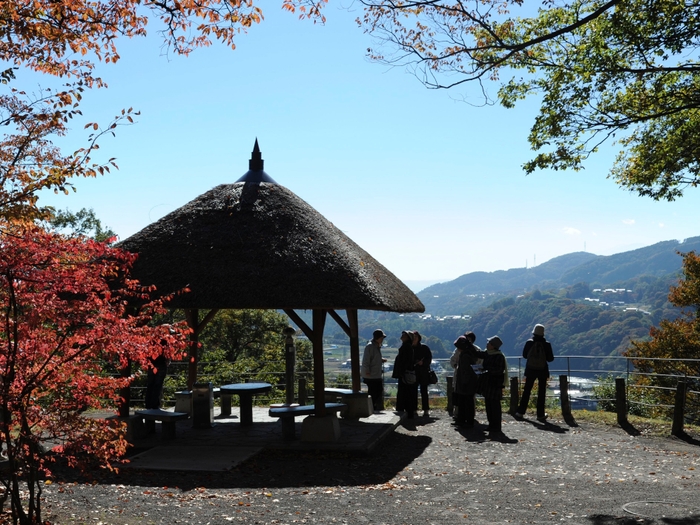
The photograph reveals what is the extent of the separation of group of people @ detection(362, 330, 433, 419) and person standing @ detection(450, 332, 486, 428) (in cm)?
105

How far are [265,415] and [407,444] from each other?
11.4 ft

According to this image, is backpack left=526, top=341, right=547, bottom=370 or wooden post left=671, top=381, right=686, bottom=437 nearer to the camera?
wooden post left=671, top=381, right=686, bottom=437

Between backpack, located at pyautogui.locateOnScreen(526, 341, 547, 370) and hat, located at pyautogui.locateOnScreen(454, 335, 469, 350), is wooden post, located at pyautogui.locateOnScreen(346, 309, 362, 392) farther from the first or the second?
backpack, located at pyautogui.locateOnScreen(526, 341, 547, 370)

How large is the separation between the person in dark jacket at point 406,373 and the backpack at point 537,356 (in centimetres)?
222

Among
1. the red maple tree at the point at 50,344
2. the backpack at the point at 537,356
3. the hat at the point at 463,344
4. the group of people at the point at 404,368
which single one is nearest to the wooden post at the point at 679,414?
the backpack at the point at 537,356

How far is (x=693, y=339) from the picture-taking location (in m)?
24.9

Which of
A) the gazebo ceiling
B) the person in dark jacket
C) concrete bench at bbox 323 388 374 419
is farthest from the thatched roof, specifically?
concrete bench at bbox 323 388 374 419

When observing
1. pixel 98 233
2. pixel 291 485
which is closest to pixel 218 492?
pixel 291 485

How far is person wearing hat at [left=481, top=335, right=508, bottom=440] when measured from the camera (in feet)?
38.2

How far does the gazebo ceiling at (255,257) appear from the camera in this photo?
1048 cm

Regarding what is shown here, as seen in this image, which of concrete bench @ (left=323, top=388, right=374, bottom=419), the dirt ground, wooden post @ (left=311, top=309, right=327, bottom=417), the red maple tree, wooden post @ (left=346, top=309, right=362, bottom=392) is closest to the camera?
the red maple tree

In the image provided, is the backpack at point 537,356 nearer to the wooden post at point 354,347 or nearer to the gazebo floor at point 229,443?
the gazebo floor at point 229,443

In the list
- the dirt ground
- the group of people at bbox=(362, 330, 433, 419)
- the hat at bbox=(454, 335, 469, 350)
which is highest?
the hat at bbox=(454, 335, 469, 350)

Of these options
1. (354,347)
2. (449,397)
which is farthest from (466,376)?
(449,397)
